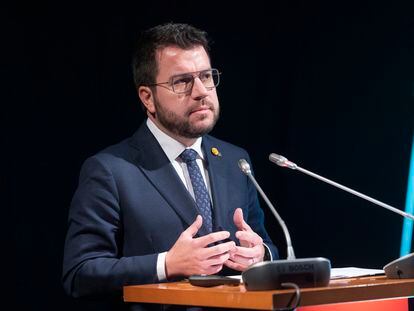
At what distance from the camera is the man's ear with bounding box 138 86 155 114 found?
10.5 ft

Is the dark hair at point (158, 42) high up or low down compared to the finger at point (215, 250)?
up

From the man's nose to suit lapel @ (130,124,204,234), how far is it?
0.75 feet

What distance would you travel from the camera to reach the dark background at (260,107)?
3.64 metres

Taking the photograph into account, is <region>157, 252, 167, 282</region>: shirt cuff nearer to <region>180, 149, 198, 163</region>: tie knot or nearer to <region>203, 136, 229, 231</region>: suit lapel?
<region>203, 136, 229, 231</region>: suit lapel

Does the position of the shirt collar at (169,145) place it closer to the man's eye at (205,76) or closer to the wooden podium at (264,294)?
the man's eye at (205,76)

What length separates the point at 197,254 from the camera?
2.47 metres

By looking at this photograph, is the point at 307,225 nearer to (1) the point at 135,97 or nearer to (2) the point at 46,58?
(1) the point at 135,97

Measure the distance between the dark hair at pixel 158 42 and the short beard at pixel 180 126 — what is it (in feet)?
0.53

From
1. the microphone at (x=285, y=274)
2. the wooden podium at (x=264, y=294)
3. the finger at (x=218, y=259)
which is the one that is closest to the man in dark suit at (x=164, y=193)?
the finger at (x=218, y=259)

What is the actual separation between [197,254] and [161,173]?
0.59m

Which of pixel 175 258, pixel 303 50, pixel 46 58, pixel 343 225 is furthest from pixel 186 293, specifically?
pixel 303 50

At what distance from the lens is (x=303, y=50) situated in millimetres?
4426

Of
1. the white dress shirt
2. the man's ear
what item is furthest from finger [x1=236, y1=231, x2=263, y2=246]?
the man's ear

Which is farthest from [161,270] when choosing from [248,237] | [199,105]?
[199,105]
